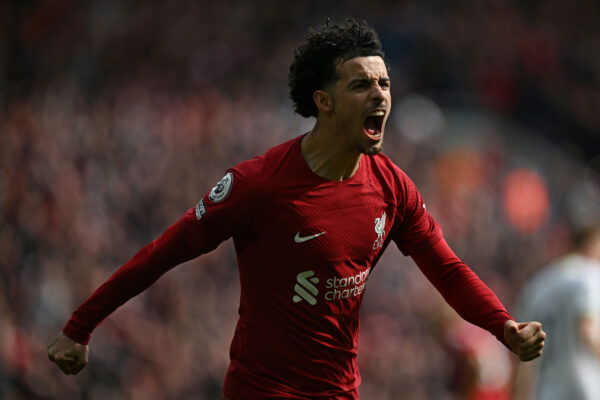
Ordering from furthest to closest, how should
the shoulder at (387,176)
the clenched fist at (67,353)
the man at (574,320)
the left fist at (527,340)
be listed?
the man at (574,320) → the shoulder at (387,176) → the clenched fist at (67,353) → the left fist at (527,340)

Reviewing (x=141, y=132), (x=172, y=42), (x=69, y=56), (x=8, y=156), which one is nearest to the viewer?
(x=8, y=156)

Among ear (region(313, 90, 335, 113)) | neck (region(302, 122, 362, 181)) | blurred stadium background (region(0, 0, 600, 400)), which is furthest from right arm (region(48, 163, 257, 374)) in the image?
blurred stadium background (region(0, 0, 600, 400))

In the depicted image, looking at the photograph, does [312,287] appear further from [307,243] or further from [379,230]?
[379,230]

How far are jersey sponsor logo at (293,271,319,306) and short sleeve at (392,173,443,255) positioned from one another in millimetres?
453

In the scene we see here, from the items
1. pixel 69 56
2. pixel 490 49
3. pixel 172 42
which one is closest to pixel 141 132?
pixel 69 56

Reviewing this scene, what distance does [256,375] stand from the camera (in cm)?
332

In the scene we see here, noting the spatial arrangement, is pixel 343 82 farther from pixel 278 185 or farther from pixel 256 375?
pixel 256 375

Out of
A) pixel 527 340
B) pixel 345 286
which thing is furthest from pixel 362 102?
pixel 527 340

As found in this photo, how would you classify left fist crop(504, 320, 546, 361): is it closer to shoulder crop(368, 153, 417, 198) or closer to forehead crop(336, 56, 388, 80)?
shoulder crop(368, 153, 417, 198)

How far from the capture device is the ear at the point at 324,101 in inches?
133

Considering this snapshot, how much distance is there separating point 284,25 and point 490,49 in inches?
141

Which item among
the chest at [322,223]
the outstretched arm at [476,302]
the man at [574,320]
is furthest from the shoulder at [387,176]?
the man at [574,320]

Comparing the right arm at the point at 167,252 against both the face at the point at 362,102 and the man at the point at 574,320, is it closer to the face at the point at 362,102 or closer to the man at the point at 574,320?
the face at the point at 362,102

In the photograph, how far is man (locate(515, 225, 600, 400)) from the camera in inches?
176
